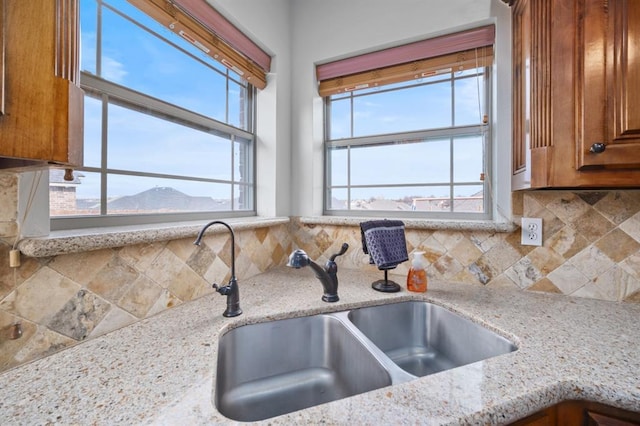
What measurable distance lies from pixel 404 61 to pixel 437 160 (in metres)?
0.57

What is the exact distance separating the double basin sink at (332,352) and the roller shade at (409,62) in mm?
1189

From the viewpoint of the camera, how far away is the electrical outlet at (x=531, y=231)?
1.18m

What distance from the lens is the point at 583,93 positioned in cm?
81

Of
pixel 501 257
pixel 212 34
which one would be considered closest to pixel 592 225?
pixel 501 257

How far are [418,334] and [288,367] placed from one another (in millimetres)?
545

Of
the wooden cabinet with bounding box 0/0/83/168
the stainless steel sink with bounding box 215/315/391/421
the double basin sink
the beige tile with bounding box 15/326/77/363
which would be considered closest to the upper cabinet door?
the double basin sink

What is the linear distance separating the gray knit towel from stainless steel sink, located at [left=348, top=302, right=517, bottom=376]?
0.60ft

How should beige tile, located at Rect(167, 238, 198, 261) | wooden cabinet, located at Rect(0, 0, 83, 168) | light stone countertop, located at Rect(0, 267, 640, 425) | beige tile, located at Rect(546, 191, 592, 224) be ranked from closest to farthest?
wooden cabinet, located at Rect(0, 0, 83, 168) → light stone countertop, located at Rect(0, 267, 640, 425) → beige tile, located at Rect(167, 238, 198, 261) → beige tile, located at Rect(546, 191, 592, 224)

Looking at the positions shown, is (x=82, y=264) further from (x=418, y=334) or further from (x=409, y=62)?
(x=409, y=62)

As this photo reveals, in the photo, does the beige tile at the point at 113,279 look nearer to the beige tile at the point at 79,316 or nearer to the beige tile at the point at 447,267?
the beige tile at the point at 79,316

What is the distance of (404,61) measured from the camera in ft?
4.89

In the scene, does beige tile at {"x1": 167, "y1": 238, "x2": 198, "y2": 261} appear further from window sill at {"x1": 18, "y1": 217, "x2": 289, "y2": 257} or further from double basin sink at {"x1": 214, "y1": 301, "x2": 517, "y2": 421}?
double basin sink at {"x1": 214, "y1": 301, "x2": 517, "y2": 421}

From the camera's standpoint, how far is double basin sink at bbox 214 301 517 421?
85 centimetres

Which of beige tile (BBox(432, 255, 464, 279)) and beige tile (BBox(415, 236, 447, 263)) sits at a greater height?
beige tile (BBox(415, 236, 447, 263))
